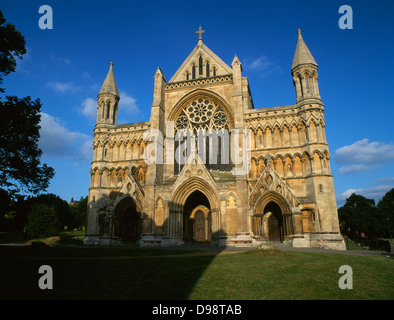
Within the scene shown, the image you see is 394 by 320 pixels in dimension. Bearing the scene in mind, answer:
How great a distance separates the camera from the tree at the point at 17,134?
16.7m

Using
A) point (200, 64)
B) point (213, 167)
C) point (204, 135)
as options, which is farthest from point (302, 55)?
point (213, 167)

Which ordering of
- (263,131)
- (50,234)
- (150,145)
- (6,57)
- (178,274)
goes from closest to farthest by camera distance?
(178,274), (6,57), (263,131), (150,145), (50,234)

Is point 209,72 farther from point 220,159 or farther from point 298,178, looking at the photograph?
point 298,178

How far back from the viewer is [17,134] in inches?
731

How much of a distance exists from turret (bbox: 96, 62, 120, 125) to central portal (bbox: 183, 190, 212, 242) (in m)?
13.9

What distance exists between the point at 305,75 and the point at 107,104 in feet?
74.9

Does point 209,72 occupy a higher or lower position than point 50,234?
higher

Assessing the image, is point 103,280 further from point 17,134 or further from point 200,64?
point 200,64

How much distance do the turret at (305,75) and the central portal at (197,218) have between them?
14580 mm

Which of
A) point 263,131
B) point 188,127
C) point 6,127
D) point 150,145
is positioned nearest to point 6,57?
point 6,127

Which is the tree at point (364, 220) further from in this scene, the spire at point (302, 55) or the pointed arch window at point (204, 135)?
the pointed arch window at point (204, 135)

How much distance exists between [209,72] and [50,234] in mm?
29074

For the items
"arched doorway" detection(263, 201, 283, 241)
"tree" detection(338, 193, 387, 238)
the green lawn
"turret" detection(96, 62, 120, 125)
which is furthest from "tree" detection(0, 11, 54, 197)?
"tree" detection(338, 193, 387, 238)

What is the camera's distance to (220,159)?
2983 cm
